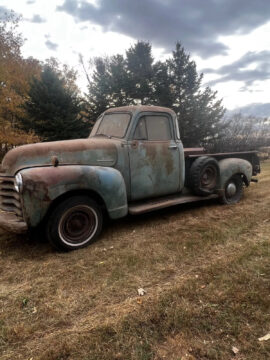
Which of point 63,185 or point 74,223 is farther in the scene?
point 74,223

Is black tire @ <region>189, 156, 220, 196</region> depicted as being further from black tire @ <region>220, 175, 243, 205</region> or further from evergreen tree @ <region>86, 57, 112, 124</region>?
evergreen tree @ <region>86, 57, 112, 124</region>

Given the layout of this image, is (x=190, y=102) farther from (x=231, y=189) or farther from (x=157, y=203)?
(x=157, y=203)

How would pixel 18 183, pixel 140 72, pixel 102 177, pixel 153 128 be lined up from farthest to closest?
pixel 140 72 → pixel 153 128 → pixel 102 177 → pixel 18 183

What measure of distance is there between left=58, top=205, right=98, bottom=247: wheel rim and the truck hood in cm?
74

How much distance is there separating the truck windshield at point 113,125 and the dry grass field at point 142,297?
1.83m

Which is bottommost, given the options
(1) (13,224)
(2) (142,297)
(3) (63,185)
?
(2) (142,297)

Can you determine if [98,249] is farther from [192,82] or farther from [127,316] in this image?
[192,82]

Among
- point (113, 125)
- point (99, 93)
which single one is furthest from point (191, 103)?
point (113, 125)

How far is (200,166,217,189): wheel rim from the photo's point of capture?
523 centimetres

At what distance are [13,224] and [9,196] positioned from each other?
0.54m

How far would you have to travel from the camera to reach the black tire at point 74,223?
130 inches

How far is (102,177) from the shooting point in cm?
360

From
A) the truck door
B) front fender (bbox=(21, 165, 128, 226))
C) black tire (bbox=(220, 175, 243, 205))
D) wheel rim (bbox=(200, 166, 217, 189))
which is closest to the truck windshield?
the truck door

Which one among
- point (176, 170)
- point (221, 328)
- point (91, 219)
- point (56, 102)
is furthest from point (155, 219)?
point (56, 102)
